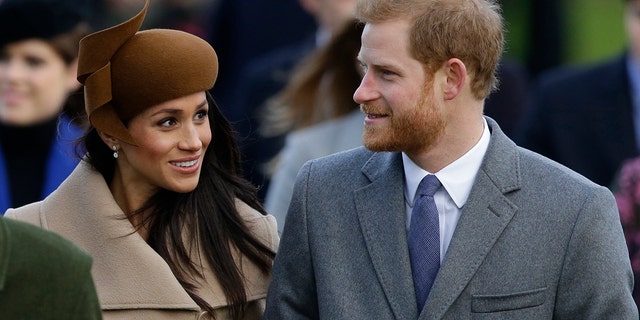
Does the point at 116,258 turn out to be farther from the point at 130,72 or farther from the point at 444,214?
the point at 444,214

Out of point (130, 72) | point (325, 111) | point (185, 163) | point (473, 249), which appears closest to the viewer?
point (473, 249)

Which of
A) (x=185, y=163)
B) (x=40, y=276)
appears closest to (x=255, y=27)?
→ (x=185, y=163)

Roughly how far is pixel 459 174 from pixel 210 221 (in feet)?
2.98

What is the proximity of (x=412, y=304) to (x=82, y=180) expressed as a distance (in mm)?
1228

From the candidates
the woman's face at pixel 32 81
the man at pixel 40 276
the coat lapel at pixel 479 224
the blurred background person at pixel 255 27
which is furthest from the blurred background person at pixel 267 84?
the man at pixel 40 276

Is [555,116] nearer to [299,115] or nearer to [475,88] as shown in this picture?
[299,115]

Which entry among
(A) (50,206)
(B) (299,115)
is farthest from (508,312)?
(B) (299,115)

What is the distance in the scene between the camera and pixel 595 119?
8.46m

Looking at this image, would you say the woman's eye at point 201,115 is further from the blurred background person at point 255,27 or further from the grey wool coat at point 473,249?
the blurred background person at point 255,27

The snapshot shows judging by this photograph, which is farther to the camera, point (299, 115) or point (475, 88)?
point (299, 115)

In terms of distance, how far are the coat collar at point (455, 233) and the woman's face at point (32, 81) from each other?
9.17 feet

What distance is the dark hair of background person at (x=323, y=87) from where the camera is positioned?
25.4 feet

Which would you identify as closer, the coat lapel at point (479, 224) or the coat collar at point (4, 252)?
the coat collar at point (4, 252)

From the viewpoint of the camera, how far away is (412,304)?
5.40 metres
